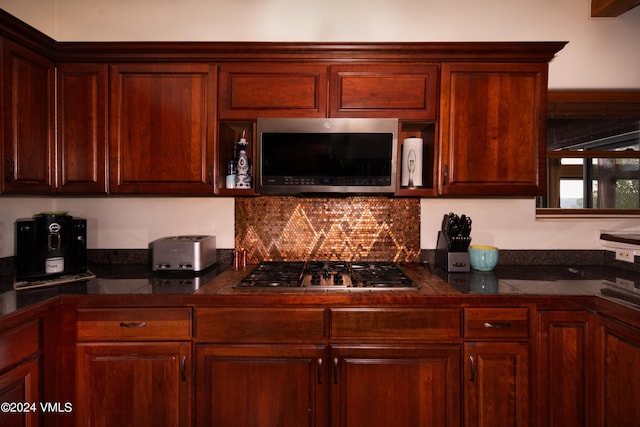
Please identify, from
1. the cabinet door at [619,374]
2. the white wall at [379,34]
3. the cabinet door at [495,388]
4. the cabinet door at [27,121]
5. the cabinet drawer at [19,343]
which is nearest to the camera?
the cabinet drawer at [19,343]

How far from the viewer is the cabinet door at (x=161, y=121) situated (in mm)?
1909

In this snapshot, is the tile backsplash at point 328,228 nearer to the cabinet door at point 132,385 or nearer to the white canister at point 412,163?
the white canister at point 412,163

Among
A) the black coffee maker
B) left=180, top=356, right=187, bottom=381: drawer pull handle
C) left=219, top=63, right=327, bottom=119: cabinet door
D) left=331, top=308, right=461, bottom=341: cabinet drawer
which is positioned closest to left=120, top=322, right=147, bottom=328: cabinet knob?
left=180, top=356, right=187, bottom=381: drawer pull handle

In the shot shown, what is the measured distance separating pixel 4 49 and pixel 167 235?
1258 millimetres

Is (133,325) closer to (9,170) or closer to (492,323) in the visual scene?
(9,170)

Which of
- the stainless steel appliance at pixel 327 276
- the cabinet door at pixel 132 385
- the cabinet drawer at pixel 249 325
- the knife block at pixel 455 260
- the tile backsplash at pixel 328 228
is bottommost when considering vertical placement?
the cabinet door at pixel 132 385

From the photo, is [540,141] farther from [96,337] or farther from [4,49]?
[4,49]

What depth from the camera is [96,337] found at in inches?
62.1

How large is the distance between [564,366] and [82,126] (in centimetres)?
281

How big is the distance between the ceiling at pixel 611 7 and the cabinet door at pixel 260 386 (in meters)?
2.69

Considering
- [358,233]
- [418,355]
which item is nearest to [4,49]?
[358,233]

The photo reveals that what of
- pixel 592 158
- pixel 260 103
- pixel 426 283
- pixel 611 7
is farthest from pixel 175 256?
pixel 611 7

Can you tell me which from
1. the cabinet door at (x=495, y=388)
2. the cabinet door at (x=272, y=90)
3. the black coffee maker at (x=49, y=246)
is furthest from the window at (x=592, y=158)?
the black coffee maker at (x=49, y=246)

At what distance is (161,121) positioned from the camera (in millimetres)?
1910
